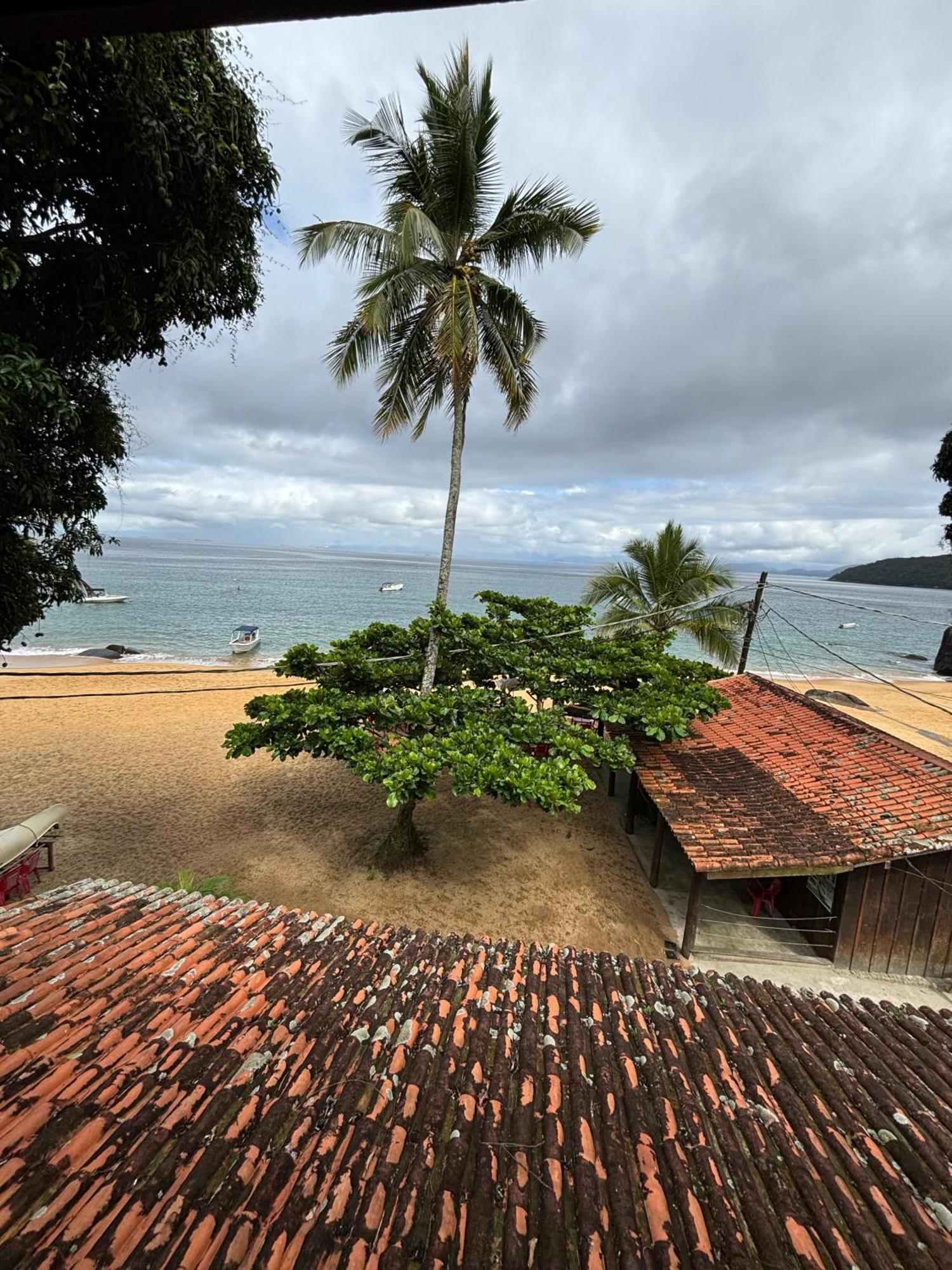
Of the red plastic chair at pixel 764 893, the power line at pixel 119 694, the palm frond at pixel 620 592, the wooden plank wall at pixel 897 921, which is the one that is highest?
the palm frond at pixel 620 592

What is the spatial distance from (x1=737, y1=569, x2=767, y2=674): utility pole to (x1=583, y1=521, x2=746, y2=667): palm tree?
63 cm

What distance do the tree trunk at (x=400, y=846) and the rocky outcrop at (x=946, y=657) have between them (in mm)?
50764

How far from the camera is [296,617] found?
55.1m

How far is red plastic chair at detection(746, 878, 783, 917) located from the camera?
9.02 metres

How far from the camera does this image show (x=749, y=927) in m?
8.90

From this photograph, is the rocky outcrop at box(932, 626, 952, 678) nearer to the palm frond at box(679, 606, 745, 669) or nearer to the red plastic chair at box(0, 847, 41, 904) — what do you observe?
the palm frond at box(679, 606, 745, 669)

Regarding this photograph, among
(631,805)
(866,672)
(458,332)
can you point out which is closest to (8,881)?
(458,332)

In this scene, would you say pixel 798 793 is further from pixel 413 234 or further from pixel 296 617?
pixel 296 617

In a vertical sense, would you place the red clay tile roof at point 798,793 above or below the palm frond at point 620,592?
below

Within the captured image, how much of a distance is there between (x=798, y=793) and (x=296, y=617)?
5296 cm

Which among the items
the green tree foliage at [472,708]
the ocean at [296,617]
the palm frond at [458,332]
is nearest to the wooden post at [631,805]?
the green tree foliage at [472,708]

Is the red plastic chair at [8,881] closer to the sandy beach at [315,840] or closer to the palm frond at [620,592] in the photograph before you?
the sandy beach at [315,840]

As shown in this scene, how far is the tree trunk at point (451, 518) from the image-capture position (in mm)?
8734

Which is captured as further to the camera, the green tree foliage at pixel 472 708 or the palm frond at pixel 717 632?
the palm frond at pixel 717 632
